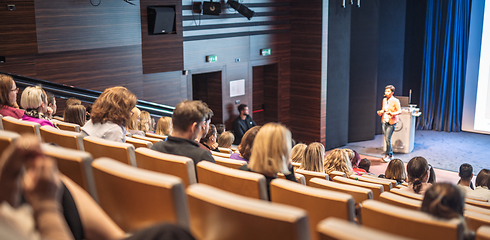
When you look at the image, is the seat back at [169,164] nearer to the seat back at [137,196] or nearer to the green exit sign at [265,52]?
the seat back at [137,196]

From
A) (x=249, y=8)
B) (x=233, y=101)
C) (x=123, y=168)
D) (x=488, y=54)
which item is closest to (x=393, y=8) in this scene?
(x=488, y=54)

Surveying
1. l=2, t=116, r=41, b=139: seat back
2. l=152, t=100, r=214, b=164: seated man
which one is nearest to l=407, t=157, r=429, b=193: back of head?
l=152, t=100, r=214, b=164: seated man

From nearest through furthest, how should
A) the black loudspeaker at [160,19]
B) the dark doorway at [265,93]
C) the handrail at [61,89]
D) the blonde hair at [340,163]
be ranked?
the blonde hair at [340,163], the handrail at [61,89], the black loudspeaker at [160,19], the dark doorway at [265,93]

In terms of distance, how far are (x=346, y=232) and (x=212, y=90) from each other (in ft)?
25.5

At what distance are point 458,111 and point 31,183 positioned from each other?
37.5 ft

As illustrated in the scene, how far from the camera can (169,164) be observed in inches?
84.6

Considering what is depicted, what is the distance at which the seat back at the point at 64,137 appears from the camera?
2.63m

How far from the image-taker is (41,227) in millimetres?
999

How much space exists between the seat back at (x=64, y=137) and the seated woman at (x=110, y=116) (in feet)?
0.91

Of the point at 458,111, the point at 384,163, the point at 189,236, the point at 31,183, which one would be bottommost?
the point at 384,163

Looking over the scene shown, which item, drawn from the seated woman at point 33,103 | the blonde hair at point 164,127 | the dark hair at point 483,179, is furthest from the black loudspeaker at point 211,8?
the dark hair at point 483,179

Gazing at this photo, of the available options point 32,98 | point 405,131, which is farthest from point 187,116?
point 405,131

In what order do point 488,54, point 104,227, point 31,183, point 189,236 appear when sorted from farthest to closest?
point 488,54, point 104,227, point 189,236, point 31,183

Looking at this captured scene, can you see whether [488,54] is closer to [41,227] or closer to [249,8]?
[249,8]
